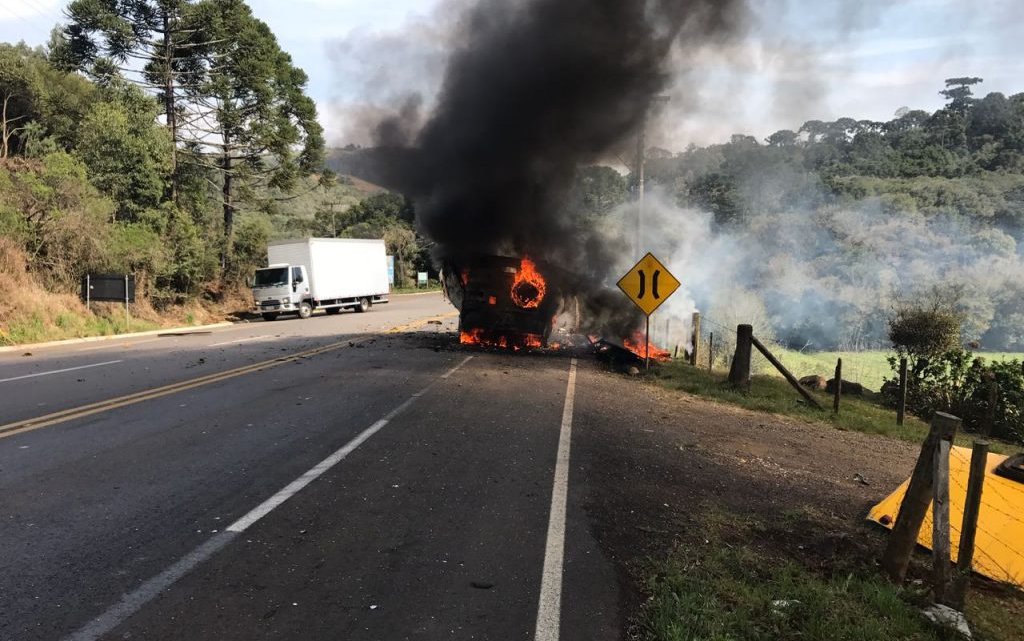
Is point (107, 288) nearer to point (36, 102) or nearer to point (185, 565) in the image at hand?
point (36, 102)

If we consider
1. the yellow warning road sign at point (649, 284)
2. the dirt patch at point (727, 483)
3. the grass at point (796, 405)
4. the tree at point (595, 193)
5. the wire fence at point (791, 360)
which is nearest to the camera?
the dirt patch at point (727, 483)

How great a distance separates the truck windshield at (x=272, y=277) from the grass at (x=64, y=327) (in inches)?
191

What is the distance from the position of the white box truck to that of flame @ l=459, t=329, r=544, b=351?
498 inches

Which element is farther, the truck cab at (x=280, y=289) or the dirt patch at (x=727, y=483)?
the truck cab at (x=280, y=289)

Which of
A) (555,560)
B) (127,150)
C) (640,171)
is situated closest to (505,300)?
(640,171)

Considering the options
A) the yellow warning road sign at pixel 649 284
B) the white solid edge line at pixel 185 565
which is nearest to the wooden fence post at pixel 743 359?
the yellow warning road sign at pixel 649 284

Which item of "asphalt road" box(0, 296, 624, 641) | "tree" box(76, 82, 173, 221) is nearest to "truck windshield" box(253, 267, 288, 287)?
"tree" box(76, 82, 173, 221)

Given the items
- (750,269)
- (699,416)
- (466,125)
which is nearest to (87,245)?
(466,125)

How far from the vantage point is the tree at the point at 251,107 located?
988 inches

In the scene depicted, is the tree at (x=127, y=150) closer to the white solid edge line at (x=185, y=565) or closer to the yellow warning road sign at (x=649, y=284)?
the yellow warning road sign at (x=649, y=284)

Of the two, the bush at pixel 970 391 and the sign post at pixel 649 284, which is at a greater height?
the sign post at pixel 649 284

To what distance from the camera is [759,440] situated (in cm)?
724

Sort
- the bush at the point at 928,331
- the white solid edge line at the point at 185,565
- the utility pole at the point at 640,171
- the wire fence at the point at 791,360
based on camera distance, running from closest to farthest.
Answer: the white solid edge line at the point at 185,565 < the bush at the point at 928,331 < the utility pole at the point at 640,171 < the wire fence at the point at 791,360

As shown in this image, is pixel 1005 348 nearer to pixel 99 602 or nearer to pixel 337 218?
pixel 99 602
